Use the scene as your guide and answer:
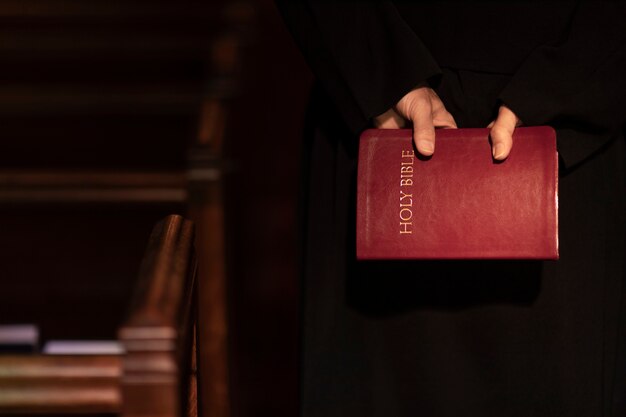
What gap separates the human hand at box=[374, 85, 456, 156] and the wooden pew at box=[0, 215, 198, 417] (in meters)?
0.42

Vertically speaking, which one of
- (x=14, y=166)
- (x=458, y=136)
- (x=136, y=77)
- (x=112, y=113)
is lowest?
(x=458, y=136)

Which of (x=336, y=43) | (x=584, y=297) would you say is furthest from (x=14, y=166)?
(x=584, y=297)

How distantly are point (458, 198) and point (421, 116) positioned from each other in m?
0.12

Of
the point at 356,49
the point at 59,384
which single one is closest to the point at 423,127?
the point at 356,49

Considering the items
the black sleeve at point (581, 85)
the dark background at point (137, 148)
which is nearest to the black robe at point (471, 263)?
the black sleeve at point (581, 85)

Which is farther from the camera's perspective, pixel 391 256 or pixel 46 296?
pixel 46 296

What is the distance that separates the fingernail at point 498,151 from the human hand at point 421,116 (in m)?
0.08

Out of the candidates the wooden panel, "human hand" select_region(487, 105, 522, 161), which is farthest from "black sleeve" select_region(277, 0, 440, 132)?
the wooden panel

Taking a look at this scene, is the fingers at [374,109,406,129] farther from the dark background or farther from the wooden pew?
the dark background

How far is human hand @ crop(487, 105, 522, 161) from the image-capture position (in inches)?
48.5

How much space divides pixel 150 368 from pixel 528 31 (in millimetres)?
805

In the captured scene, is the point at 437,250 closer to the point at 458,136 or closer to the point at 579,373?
the point at 458,136

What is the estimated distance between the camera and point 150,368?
0.76 m

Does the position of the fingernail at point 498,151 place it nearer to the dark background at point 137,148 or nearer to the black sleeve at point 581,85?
the black sleeve at point 581,85
